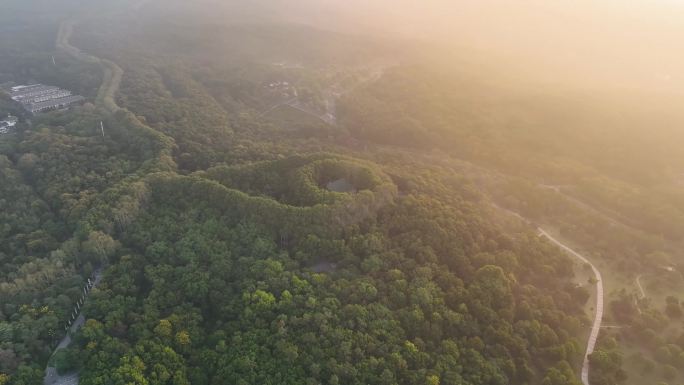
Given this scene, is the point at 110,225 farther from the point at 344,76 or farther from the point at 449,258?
the point at 344,76

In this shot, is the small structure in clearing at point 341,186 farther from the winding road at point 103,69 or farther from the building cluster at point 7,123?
the building cluster at point 7,123

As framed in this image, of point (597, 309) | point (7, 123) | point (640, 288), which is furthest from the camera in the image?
point (7, 123)

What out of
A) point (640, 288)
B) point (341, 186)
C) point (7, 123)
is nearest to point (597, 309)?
point (640, 288)

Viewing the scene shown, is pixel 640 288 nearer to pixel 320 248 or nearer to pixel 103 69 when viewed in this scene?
pixel 320 248

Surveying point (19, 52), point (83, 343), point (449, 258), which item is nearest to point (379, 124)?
point (449, 258)

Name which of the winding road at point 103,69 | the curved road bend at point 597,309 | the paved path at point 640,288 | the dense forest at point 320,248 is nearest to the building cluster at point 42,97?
the dense forest at point 320,248

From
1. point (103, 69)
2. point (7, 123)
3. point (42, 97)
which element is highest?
point (103, 69)
